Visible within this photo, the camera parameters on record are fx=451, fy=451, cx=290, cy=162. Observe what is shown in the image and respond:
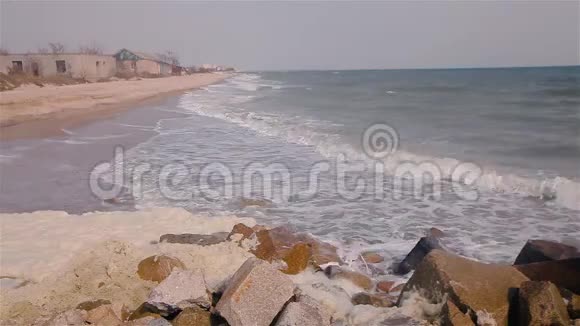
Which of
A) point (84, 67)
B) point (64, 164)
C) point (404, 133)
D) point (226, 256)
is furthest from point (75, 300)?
point (84, 67)

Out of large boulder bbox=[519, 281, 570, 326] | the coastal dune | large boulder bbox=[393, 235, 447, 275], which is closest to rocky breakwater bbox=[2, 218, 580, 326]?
large boulder bbox=[519, 281, 570, 326]

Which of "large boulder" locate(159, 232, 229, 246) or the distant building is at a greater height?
the distant building

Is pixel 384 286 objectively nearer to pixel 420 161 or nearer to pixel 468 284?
pixel 468 284

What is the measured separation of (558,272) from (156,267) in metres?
3.77

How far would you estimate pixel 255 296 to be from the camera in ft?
11.2

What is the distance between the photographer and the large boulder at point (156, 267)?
4422 mm

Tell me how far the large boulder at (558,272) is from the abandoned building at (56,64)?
1754 inches

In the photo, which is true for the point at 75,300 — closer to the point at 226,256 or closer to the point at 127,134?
the point at 226,256

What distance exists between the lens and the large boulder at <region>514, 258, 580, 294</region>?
13.0 ft

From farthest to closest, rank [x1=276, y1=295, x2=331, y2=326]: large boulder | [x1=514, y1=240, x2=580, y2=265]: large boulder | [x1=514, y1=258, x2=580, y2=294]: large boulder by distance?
[x1=514, y1=240, x2=580, y2=265]: large boulder, [x1=514, y1=258, x2=580, y2=294]: large boulder, [x1=276, y1=295, x2=331, y2=326]: large boulder

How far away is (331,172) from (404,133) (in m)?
8.48

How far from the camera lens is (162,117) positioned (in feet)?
75.1

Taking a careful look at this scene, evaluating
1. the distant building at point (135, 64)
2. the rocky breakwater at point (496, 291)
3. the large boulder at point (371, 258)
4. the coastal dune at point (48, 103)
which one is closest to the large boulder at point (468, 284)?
the rocky breakwater at point (496, 291)
